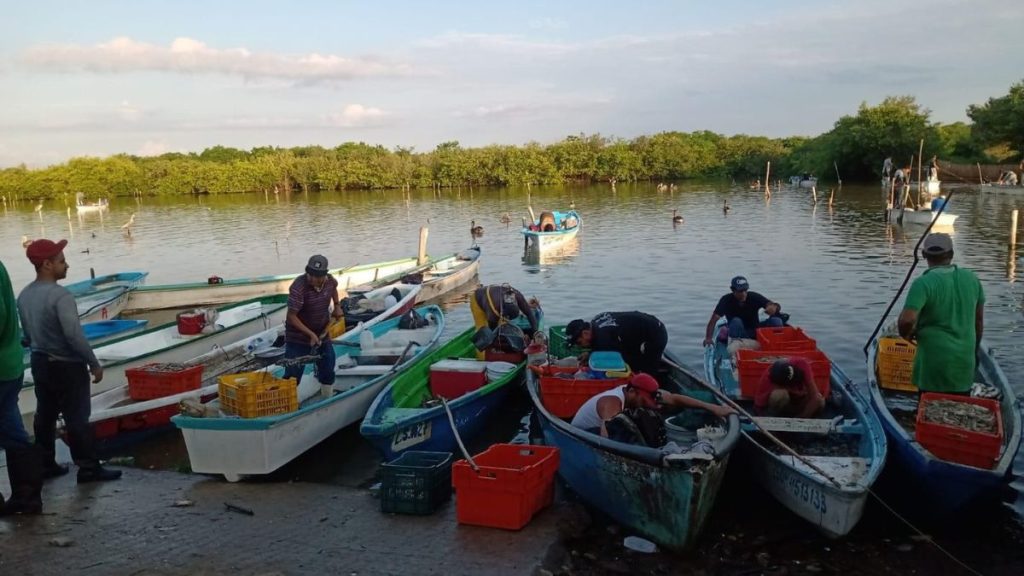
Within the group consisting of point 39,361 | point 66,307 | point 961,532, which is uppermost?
point 66,307

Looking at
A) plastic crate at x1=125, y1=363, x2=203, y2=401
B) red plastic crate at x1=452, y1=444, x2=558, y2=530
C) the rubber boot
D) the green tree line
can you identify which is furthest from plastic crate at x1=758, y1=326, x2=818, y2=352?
the green tree line

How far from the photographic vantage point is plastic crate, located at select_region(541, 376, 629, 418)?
8148mm

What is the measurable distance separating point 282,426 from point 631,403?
375cm

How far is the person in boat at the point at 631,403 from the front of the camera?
22.4ft

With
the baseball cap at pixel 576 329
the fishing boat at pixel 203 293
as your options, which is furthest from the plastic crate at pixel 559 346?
the fishing boat at pixel 203 293

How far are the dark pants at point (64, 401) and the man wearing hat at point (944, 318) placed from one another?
7.77 metres

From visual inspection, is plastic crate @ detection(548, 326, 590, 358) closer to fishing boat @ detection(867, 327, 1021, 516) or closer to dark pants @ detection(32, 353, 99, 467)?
fishing boat @ detection(867, 327, 1021, 516)

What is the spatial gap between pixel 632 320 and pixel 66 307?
6.19 metres

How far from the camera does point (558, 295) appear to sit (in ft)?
70.3

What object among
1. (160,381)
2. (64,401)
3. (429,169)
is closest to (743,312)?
(160,381)

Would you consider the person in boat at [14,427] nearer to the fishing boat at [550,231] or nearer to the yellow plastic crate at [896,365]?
the yellow plastic crate at [896,365]

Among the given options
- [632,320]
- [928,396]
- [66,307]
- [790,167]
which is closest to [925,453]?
[928,396]

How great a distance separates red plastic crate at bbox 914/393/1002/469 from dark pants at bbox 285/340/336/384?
262 inches

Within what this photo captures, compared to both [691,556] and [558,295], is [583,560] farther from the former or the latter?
[558,295]
